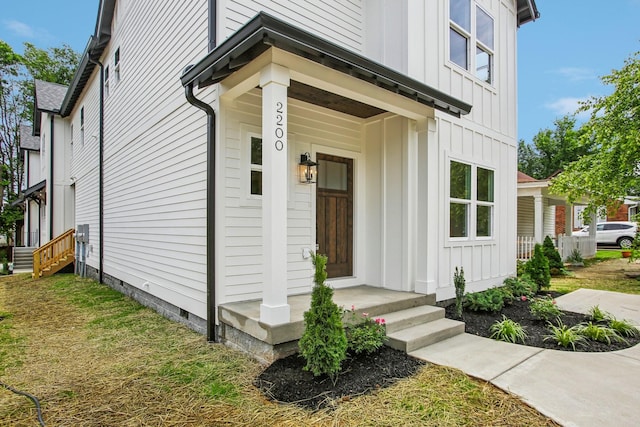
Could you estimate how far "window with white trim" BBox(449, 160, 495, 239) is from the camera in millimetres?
6316

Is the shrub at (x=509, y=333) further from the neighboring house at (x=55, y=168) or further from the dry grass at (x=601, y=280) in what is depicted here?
the neighboring house at (x=55, y=168)

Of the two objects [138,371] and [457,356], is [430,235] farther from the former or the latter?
[138,371]

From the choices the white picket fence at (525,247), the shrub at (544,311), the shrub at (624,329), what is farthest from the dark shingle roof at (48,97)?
the white picket fence at (525,247)

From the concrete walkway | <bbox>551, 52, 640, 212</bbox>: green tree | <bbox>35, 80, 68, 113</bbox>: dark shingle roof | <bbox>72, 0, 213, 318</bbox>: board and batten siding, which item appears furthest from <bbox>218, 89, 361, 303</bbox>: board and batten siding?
<bbox>35, 80, 68, 113</bbox>: dark shingle roof

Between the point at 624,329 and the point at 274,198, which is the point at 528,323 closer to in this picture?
the point at 624,329

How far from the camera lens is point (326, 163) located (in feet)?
18.9

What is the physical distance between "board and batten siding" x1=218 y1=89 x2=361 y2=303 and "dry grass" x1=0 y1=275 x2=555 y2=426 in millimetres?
943

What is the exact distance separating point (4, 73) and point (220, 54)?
86.6 feet

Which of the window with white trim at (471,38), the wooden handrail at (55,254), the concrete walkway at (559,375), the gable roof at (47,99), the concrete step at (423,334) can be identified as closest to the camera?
the concrete walkway at (559,375)

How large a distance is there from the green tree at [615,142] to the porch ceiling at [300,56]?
23.0 ft

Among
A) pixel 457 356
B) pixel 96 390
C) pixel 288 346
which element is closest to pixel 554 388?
pixel 457 356

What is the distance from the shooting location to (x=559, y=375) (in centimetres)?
334

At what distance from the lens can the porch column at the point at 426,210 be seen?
538cm

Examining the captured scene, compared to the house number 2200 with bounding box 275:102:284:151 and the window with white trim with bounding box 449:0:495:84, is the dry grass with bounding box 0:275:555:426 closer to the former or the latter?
the house number 2200 with bounding box 275:102:284:151
